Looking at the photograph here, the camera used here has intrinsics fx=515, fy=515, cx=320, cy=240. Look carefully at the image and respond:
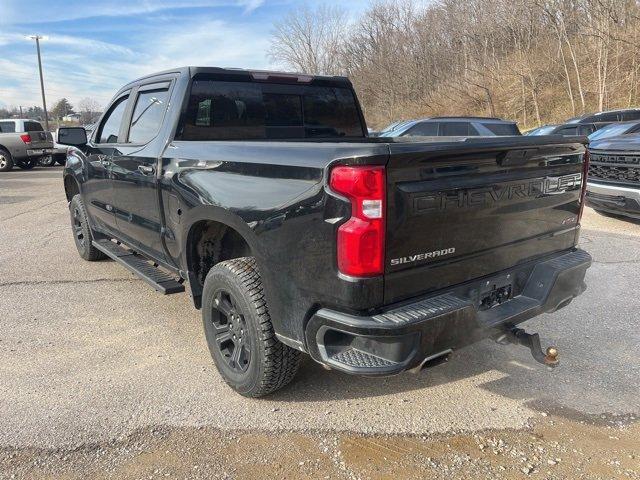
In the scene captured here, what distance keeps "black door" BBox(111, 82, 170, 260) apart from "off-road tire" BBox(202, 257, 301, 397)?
1.04m

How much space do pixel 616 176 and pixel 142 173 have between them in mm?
6729

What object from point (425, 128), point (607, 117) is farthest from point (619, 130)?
point (607, 117)

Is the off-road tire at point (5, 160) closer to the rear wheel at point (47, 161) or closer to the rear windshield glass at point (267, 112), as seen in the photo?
the rear wheel at point (47, 161)

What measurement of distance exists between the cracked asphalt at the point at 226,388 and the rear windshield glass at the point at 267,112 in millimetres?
1640

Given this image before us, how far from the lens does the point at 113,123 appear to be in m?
4.96

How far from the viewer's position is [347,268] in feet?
7.50

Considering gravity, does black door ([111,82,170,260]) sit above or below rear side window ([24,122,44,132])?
below

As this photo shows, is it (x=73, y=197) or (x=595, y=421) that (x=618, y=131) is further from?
(x=73, y=197)

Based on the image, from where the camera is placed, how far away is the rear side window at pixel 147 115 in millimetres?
3973

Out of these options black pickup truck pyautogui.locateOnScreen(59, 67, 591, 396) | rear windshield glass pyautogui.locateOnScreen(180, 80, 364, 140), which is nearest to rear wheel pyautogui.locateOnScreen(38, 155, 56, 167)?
black pickup truck pyautogui.locateOnScreen(59, 67, 591, 396)

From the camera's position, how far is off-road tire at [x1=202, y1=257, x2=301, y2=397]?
282 cm

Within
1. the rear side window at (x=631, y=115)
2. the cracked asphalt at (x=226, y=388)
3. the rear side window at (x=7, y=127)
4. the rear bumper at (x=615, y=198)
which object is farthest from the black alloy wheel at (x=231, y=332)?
the rear side window at (x=7, y=127)

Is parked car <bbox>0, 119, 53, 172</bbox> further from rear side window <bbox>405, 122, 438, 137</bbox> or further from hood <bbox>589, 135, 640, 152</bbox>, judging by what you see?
hood <bbox>589, 135, 640, 152</bbox>

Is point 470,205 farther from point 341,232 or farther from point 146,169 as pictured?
point 146,169
